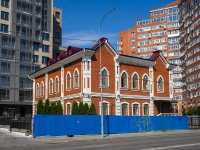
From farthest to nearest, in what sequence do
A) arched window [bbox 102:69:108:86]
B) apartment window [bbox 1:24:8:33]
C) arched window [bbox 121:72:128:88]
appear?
apartment window [bbox 1:24:8:33] < arched window [bbox 121:72:128:88] < arched window [bbox 102:69:108:86]

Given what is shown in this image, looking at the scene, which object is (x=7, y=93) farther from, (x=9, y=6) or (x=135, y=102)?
(x=135, y=102)

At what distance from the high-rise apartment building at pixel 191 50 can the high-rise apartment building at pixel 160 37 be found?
6.30 m

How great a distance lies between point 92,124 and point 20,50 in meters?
50.7

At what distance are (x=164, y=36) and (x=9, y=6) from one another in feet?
178

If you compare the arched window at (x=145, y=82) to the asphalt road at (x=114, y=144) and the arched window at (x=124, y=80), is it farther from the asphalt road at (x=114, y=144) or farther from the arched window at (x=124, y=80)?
the asphalt road at (x=114, y=144)

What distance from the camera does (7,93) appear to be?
70938mm

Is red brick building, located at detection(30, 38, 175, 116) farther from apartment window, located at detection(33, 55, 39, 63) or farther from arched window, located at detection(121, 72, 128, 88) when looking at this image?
apartment window, located at detection(33, 55, 39, 63)

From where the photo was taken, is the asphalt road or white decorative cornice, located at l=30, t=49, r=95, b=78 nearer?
the asphalt road

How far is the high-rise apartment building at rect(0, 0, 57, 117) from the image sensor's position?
71625 millimetres

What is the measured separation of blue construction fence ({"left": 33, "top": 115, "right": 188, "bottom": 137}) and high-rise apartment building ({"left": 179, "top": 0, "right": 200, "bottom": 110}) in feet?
151

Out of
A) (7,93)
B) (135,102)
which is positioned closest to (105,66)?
(135,102)

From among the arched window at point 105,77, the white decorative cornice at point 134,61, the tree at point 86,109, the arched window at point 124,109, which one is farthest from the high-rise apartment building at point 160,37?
the tree at point 86,109

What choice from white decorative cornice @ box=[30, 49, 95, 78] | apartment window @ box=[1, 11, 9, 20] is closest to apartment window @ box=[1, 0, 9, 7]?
apartment window @ box=[1, 11, 9, 20]

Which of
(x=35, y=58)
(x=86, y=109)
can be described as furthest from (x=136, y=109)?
(x=35, y=58)
